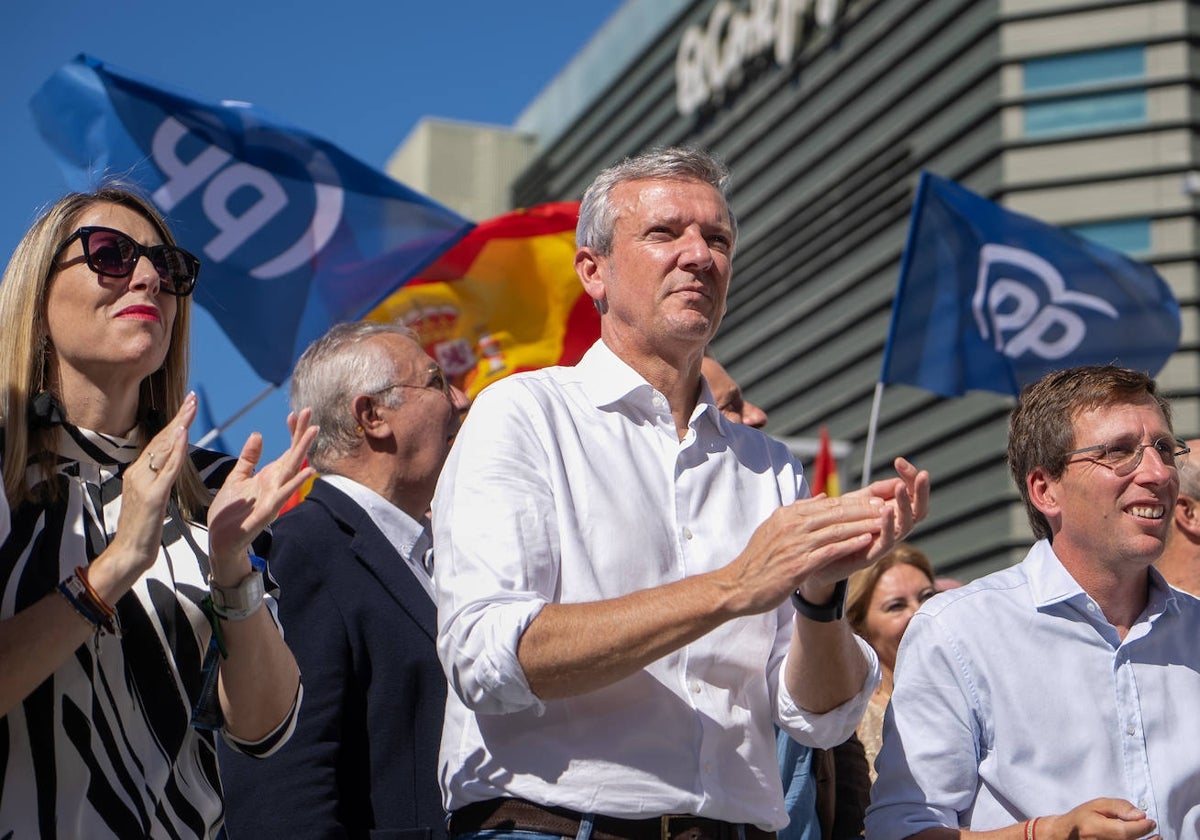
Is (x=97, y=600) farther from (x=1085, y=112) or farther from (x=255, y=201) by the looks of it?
(x=1085, y=112)

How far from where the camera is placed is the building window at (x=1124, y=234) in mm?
26953

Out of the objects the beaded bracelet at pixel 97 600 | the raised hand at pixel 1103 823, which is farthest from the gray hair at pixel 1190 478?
the beaded bracelet at pixel 97 600

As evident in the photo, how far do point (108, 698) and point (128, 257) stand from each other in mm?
875

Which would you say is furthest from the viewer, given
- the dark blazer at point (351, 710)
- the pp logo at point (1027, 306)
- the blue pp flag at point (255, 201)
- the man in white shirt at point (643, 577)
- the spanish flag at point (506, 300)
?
the pp logo at point (1027, 306)

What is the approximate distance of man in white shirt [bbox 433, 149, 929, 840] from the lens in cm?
280

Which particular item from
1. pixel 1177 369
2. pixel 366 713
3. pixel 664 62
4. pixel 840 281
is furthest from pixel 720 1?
pixel 366 713

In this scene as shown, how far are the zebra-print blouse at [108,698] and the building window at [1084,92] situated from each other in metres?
26.3

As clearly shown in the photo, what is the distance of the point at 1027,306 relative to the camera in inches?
347

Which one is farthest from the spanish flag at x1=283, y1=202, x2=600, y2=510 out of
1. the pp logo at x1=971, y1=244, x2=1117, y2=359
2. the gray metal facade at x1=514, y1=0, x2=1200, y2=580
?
the gray metal facade at x1=514, y1=0, x2=1200, y2=580

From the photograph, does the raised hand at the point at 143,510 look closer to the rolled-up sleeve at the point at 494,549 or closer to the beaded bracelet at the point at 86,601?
the beaded bracelet at the point at 86,601

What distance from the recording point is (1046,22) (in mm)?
28500

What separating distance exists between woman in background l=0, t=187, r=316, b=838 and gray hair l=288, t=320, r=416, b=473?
123cm

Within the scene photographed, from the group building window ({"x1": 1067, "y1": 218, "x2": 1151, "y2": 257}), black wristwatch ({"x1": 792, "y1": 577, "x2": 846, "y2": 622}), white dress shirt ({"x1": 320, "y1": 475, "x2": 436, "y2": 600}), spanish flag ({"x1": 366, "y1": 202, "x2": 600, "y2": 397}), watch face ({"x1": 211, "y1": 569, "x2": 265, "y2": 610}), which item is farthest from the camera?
building window ({"x1": 1067, "y1": 218, "x2": 1151, "y2": 257})

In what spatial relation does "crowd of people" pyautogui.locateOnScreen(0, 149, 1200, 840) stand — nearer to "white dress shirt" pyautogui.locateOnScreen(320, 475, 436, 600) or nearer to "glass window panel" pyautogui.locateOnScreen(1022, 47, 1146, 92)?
"white dress shirt" pyautogui.locateOnScreen(320, 475, 436, 600)
